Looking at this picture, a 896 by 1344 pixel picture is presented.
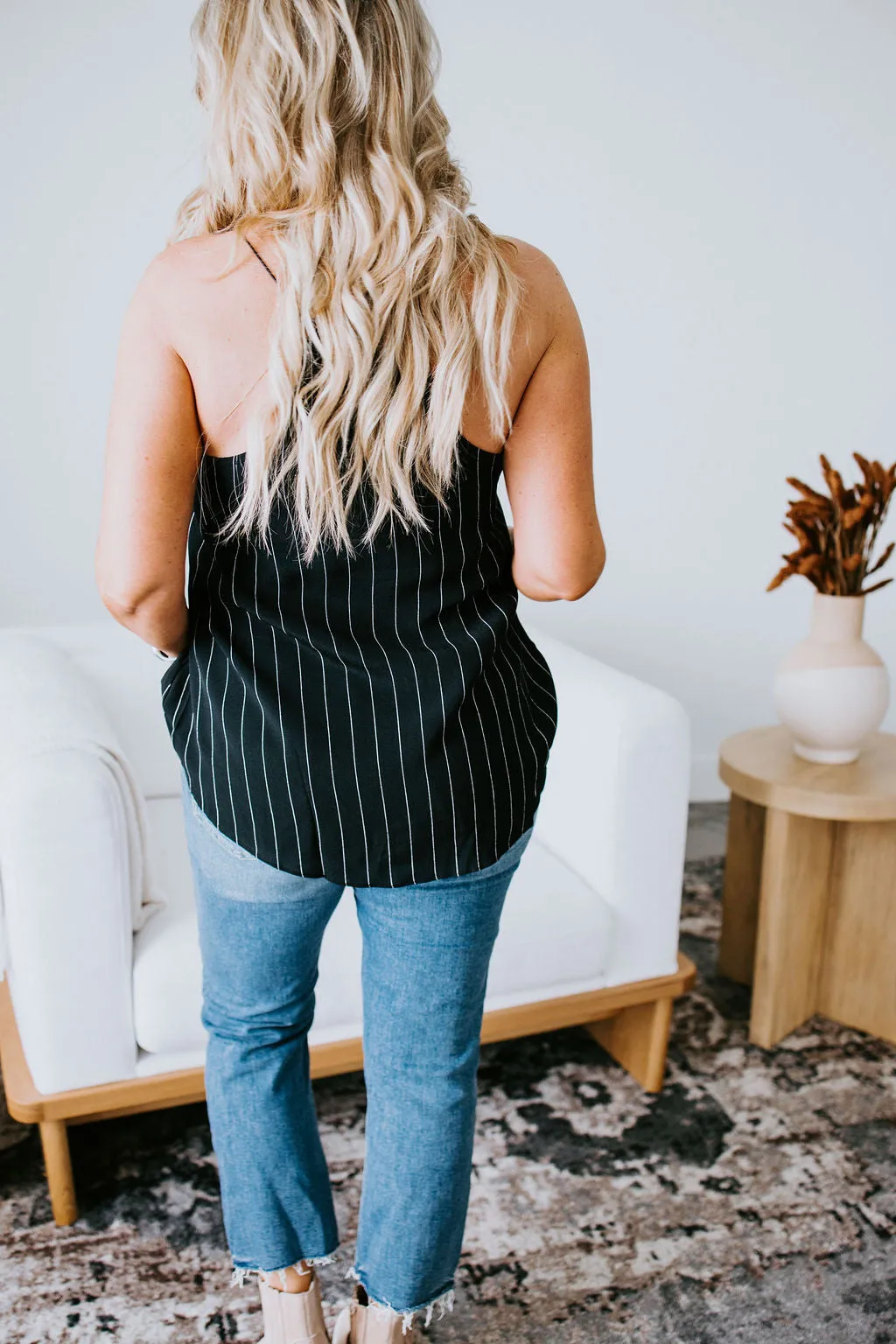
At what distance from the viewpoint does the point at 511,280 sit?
86 centimetres

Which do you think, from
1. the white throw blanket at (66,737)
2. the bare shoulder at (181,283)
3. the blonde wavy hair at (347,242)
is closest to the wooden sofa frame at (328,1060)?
the white throw blanket at (66,737)

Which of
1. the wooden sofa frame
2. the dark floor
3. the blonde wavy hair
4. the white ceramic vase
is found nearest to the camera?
the blonde wavy hair

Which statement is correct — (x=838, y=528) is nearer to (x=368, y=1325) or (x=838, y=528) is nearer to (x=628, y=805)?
(x=628, y=805)

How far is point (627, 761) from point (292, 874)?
0.81 metres

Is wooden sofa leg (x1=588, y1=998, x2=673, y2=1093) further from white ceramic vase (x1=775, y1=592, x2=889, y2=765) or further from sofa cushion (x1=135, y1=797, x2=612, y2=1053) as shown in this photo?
white ceramic vase (x1=775, y1=592, x2=889, y2=765)

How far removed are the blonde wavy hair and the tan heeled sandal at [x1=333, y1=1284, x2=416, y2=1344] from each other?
84cm

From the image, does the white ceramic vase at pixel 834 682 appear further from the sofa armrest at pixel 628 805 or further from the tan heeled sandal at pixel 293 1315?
the tan heeled sandal at pixel 293 1315

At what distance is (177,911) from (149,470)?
86 centimetres

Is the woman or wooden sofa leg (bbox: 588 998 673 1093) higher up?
the woman

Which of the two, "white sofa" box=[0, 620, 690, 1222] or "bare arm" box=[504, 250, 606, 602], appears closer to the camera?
"bare arm" box=[504, 250, 606, 602]

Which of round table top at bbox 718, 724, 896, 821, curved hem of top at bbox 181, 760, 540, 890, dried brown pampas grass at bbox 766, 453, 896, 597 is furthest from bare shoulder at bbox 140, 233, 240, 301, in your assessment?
round table top at bbox 718, 724, 896, 821

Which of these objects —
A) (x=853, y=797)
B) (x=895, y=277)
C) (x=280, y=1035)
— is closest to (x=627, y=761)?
(x=853, y=797)

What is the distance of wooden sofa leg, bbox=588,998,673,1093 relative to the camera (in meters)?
1.80

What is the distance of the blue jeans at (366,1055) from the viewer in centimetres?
100
